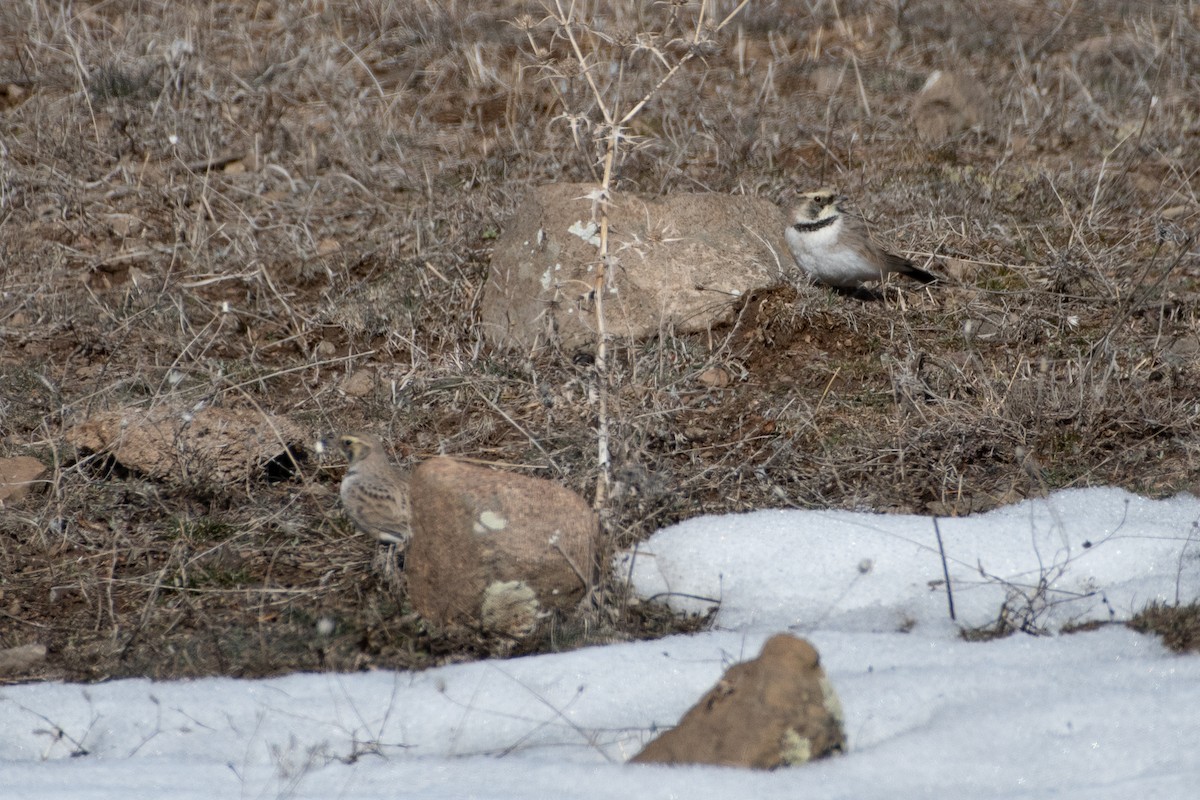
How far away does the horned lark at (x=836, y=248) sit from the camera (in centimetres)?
606

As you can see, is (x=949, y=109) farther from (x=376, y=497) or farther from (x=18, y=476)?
(x=18, y=476)

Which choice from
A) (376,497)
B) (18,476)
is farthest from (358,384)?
(376,497)

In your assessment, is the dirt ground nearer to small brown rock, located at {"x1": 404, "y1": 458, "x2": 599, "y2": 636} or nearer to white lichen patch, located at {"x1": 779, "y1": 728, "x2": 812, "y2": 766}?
small brown rock, located at {"x1": 404, "y1": 458, "x2": 599, "y2": 636}

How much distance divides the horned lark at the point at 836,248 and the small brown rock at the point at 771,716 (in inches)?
135

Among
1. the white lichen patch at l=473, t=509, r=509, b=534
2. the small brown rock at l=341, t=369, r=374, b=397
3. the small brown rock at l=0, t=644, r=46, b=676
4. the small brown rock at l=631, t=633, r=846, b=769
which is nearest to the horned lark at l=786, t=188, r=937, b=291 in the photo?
the small brown rock at l=341, t=369, r=374, b=397

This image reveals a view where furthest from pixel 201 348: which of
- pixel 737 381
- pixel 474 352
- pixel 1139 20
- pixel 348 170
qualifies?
pixel 1139 20

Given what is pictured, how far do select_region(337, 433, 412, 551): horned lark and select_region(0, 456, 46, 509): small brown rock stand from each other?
1466 millimetres

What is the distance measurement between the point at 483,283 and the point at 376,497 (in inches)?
99.2

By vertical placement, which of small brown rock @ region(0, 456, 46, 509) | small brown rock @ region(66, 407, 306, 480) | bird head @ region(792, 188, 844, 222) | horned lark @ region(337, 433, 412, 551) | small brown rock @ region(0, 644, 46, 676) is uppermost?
bird head @ region(792, 188, 844, 222)

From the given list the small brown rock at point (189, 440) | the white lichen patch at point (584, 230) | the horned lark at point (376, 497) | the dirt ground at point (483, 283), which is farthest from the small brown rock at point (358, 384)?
the horned lark at point (376, 497)

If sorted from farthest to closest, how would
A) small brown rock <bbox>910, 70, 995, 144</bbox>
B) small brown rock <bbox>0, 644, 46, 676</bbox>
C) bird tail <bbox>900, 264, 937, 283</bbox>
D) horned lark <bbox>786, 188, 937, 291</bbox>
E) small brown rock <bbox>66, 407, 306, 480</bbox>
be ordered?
small brown rock <bbox>910, 70, 995, 144</bbox>
bird tail <bbox>900, 264, 937, 283</bbox>
horned lark <bbox>786, 188, 937, 291</bbox>
small brown rock <bbox>66, 407, 306, 480</bbox>
small brown rock <bbox>0, 644, 46, 676</bbox>

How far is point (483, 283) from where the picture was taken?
6516 mm

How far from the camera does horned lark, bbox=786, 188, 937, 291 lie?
19.9 ft

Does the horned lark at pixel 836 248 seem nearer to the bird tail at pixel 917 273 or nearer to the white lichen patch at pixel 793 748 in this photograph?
the bird tail at pixel 917 273
